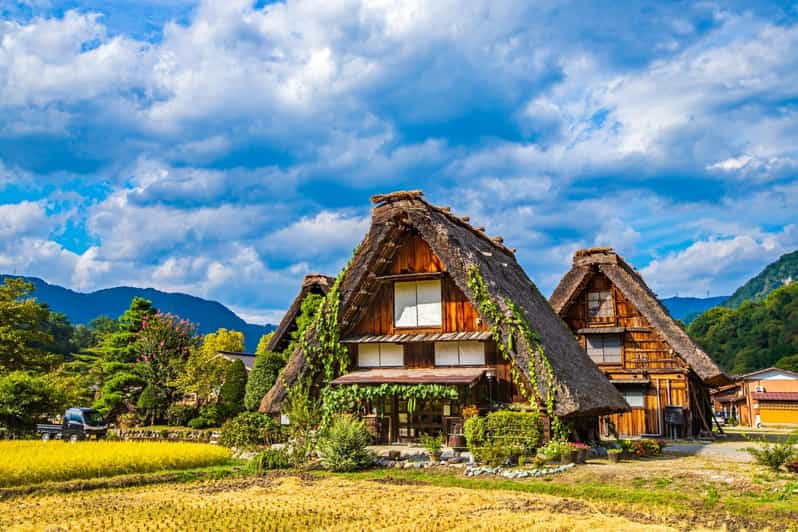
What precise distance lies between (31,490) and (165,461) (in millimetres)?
3651

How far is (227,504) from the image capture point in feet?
41.1

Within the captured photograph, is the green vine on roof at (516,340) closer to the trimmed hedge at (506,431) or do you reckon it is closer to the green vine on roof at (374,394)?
the trimmed hedge at (506,431)

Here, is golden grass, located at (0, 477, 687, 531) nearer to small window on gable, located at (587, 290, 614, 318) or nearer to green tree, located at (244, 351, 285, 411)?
green tree, located at (244, 351, 285, 411)

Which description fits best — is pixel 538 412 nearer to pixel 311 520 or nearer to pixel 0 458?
pixel 311 520

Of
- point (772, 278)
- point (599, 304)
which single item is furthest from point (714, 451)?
point (772, 278)

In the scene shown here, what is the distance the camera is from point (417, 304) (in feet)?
77.9

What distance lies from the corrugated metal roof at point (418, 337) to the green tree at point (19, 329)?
1943 centimetres

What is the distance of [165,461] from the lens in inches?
689

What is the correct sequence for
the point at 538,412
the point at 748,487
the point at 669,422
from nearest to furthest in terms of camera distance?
the point at 748,487 < the point at 538,412 < the point at 669,422

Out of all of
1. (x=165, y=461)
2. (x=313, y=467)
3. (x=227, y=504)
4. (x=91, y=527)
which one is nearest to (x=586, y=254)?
(x=313, y=467)

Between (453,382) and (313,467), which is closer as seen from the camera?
(313,467)

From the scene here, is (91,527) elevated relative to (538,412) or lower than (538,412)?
lower

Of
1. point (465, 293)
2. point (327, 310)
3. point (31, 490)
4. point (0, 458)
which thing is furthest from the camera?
point (327, 310)

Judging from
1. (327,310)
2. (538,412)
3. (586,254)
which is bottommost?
(538,412)
